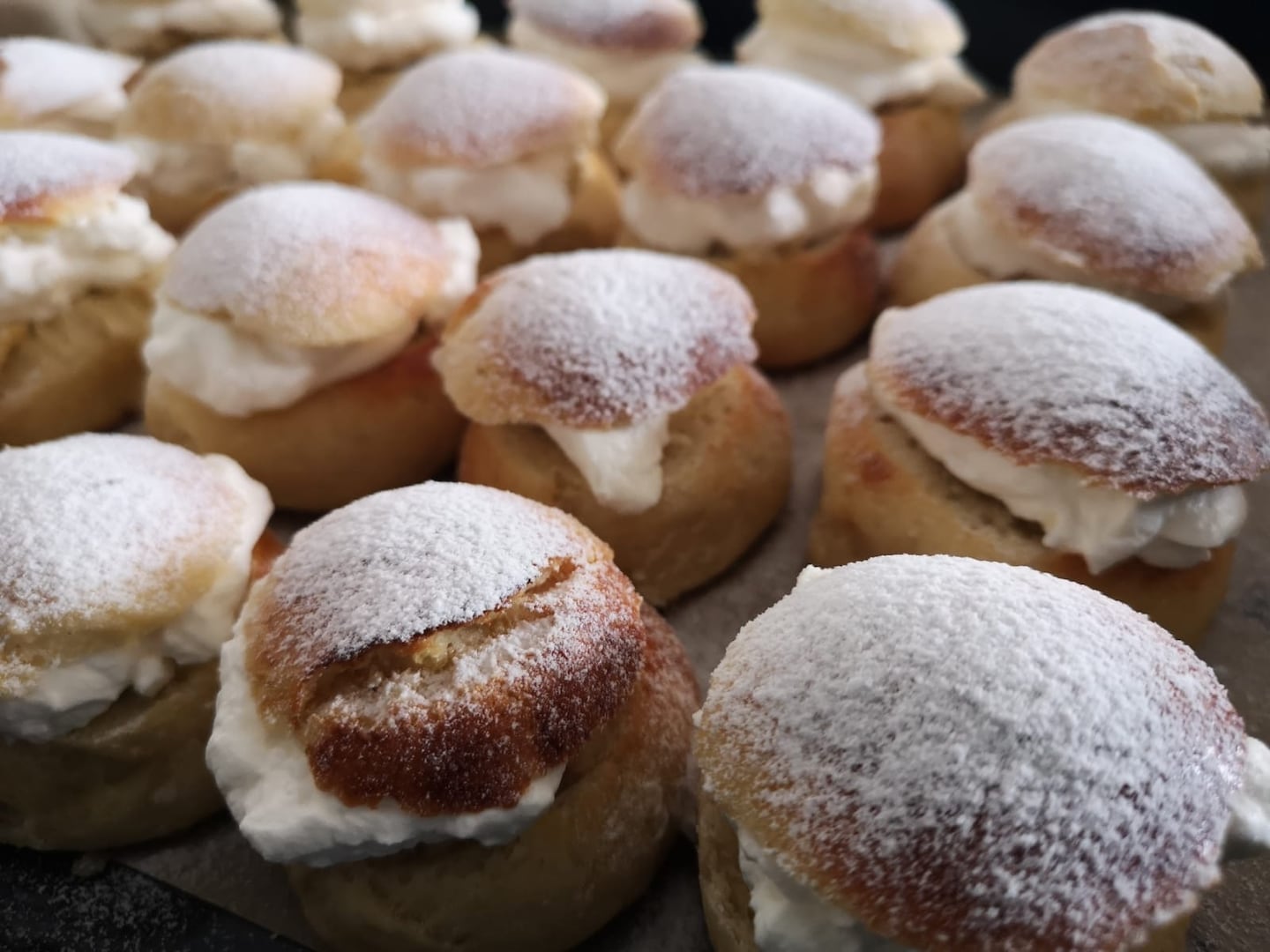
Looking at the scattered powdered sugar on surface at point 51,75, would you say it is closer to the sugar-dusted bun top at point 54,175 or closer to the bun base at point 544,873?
the sugar-dusted bun top at point 54,175

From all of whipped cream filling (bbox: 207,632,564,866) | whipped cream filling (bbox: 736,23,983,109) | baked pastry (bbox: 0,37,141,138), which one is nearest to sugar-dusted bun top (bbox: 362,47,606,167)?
whipped cream filling (bbox: 736,23,983,109)

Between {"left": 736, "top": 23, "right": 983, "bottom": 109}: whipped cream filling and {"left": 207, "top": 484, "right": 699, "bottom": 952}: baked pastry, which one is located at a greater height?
{"left": 736, "top": 23, "right": 983, "bottom": 109}: whipped cream filling

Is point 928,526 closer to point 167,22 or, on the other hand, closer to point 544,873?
point 544,873

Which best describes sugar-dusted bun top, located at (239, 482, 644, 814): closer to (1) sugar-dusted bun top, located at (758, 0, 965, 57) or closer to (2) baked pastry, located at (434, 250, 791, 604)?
(2) baked pastry, located at (434, 250, 791, 604)

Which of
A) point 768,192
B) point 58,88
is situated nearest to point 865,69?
point 768,192

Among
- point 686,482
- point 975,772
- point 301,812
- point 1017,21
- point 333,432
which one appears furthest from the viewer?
point 1017,21

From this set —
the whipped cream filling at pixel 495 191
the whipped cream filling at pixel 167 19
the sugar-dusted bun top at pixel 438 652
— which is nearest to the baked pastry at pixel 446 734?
the sugar-dusted bun top at pixel 438 652
